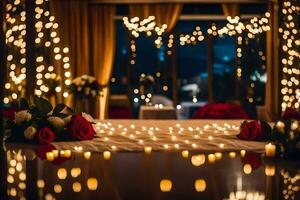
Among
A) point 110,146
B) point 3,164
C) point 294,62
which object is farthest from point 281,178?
point 294,62

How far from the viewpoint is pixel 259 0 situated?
8.45m

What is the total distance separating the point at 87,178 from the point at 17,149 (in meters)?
0.77

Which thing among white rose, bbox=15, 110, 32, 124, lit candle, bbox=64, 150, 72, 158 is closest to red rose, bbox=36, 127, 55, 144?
white rose, bbox=15, 110, 32, 124

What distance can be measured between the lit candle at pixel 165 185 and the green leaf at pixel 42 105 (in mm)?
1142

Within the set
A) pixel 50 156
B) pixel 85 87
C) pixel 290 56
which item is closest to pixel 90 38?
pixel 85 87

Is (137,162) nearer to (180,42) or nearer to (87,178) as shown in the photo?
(87,178)

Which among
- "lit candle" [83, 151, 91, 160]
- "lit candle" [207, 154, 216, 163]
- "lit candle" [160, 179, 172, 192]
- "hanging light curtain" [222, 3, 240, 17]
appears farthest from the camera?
"hanging light curtain" [222, 3, 240, 17]

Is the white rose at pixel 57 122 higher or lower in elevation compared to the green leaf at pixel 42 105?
lower

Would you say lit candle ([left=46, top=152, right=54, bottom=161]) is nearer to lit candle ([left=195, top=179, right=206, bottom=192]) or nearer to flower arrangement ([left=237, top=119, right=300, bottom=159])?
lit candle ([left=195, top=179, right=206, bottom=192])

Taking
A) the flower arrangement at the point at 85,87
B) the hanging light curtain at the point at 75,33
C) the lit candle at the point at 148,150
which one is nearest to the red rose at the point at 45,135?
the lit candle at the point at 148,150

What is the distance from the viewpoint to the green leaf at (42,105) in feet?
8.16

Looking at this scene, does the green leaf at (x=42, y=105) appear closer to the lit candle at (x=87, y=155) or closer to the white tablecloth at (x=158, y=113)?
the lit candle at (x=87, y=155)

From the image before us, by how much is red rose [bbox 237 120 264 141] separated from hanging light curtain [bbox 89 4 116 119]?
6247mm

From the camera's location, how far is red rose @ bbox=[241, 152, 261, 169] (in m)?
1.74
